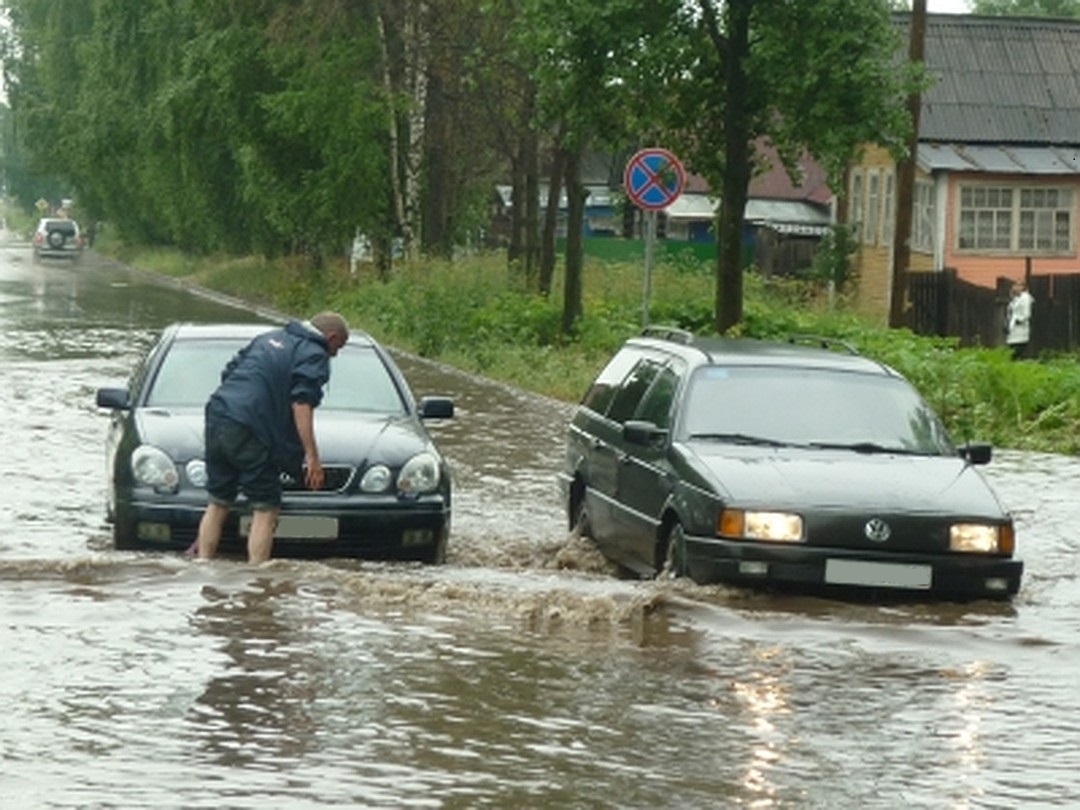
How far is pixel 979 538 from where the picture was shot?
466 inches

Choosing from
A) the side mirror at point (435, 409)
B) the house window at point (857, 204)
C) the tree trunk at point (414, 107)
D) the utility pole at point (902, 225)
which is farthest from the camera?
the house window at point (857, 204)

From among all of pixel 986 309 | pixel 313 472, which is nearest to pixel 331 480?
pixel 313 472

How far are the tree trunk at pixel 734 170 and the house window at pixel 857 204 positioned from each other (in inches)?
1046

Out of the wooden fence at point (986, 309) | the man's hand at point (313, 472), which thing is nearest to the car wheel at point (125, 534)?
the man's hand at point (313, 472)

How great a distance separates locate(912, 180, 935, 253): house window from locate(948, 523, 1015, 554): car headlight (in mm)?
38113

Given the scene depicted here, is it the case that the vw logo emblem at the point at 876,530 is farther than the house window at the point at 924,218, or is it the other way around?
the house window at the point at 924,218

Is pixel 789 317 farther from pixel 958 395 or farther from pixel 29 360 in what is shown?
pixel 29 360

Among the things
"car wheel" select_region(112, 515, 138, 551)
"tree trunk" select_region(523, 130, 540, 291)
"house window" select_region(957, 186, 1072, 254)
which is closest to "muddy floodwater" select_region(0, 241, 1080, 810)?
"car wheel" select_region(112, 515, 138, 551)

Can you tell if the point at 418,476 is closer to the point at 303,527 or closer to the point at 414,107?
the point at 303,527

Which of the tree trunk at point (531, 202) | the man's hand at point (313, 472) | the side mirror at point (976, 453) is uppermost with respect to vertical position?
the tree trunk at point (531, 202)

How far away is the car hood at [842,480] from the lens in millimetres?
11734

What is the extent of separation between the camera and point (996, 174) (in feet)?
159

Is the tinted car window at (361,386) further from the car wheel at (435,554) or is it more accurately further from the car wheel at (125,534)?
the car wheel at (125,534)

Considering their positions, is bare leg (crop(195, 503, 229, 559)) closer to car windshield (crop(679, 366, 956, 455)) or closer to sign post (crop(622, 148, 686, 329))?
car windshield (crop(679, 366, 956, 455))
